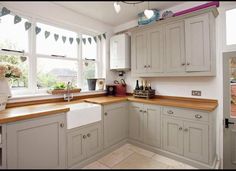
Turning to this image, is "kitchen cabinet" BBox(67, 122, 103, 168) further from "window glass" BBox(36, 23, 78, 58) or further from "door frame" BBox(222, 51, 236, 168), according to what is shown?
"door frame" BBox(222, 51, 236, 168)

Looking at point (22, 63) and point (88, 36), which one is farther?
point (88, 36)

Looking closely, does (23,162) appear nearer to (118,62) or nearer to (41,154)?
(41,154)

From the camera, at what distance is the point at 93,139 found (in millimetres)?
2133

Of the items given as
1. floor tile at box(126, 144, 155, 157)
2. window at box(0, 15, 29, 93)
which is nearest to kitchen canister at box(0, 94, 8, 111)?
window at box(0, 15, 29, 93)

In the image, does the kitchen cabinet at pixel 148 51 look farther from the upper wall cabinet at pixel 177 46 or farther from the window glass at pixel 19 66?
the window glass at pixel 19 66

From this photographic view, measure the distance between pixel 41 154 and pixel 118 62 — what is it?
2149mm

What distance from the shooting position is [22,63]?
2.16 metres

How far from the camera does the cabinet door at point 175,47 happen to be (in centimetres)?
223

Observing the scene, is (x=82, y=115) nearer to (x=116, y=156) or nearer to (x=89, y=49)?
(x=116, y=156)

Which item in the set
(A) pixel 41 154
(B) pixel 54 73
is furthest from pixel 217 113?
(B) pixel 54 73

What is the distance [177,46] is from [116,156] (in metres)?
2.01

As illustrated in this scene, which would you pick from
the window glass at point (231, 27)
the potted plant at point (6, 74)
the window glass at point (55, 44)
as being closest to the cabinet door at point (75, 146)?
the potted plant at point (6, 74)

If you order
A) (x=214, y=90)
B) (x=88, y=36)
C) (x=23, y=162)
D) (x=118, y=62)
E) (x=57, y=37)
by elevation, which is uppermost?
(x=88, y=36)

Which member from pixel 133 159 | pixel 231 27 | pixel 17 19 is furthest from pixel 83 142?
pixel 231 27
